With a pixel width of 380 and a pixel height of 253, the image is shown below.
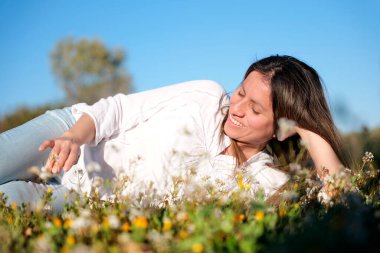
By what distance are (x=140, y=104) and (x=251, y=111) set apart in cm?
106

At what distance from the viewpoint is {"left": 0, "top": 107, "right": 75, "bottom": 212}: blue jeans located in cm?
355

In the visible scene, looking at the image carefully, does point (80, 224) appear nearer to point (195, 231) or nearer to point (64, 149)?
point (195, 231)

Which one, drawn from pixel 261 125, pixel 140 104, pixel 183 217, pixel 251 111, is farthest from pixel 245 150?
pixel 183 217

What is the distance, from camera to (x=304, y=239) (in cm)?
161

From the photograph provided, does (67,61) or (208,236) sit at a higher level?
(208,236)

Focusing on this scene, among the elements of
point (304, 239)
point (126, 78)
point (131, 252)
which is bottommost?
point (126, 78)

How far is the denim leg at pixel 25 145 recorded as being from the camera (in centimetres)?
372

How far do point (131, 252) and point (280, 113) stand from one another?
255 centimetres

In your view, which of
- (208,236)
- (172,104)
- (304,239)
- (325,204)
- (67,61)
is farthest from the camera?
(67,61)

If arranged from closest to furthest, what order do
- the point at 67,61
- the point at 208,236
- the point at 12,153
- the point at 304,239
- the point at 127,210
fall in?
the point at 304,239, the point at 208,236, the point at 127,210, the point at 12,153, the point at 67,61

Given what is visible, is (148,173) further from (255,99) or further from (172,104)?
(255,99)

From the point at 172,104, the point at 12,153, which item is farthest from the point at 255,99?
the point at 12,153

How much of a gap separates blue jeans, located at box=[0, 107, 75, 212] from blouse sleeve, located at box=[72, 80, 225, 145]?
375 mm

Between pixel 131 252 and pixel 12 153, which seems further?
pixel 12 153
